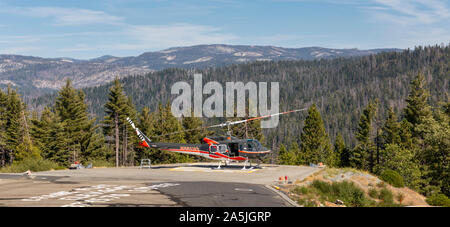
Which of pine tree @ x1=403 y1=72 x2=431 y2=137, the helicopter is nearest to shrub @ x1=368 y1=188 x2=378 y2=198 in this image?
the helicopter

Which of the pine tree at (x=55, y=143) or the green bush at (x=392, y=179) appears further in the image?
the pine tree at (x=55, y=143)

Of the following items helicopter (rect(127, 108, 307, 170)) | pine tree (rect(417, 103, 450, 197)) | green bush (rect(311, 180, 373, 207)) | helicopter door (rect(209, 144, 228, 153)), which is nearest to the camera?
green bush (rect(311, 180, 373, 207))

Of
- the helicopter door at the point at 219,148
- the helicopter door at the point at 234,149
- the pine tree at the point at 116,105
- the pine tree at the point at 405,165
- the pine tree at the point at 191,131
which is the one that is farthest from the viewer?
the pine tree at the point at 191,131

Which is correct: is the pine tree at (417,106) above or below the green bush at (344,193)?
above

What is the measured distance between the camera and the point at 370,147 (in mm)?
78500

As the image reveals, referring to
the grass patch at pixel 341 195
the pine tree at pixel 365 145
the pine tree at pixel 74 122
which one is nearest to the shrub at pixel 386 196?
the grass patch at pixel 341 195

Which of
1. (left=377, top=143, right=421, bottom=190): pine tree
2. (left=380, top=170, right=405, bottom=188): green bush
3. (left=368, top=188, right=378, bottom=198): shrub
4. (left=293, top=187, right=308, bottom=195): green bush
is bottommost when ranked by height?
(left=377, top=143, right=421, bottom=190): pine tree

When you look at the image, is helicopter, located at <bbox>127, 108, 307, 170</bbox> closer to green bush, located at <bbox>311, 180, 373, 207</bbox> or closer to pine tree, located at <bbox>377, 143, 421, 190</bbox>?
green bush, located at <bbox>311, 180, 373, 207</bbox>

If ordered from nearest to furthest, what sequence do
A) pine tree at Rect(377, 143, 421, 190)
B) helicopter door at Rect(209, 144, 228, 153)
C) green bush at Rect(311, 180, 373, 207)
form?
green bush at Rect(311, 180, 373, 207) → helicopter door at Rect(209, 144, 228, 153) → pine tree at Rect(377, 143, 421, 190)

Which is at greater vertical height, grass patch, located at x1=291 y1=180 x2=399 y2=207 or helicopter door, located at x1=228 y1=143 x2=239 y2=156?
helicopter door, located at x1=228 y1=143 x2=239 y2=156

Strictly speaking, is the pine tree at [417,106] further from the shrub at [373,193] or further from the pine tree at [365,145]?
the shrub at [373,193]

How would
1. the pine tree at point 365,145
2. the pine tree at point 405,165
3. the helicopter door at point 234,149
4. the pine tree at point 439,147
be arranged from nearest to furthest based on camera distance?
the helicopter door at point 234,149
the pine tree at point 439,147
the pine tree at point 405,165
the pine tree at point 365,145

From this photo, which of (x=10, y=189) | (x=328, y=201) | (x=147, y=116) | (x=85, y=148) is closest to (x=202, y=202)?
(x=328, y=201)

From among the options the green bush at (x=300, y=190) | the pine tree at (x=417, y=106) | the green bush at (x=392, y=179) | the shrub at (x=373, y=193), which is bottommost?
the green bush at (x=392, y=179)
